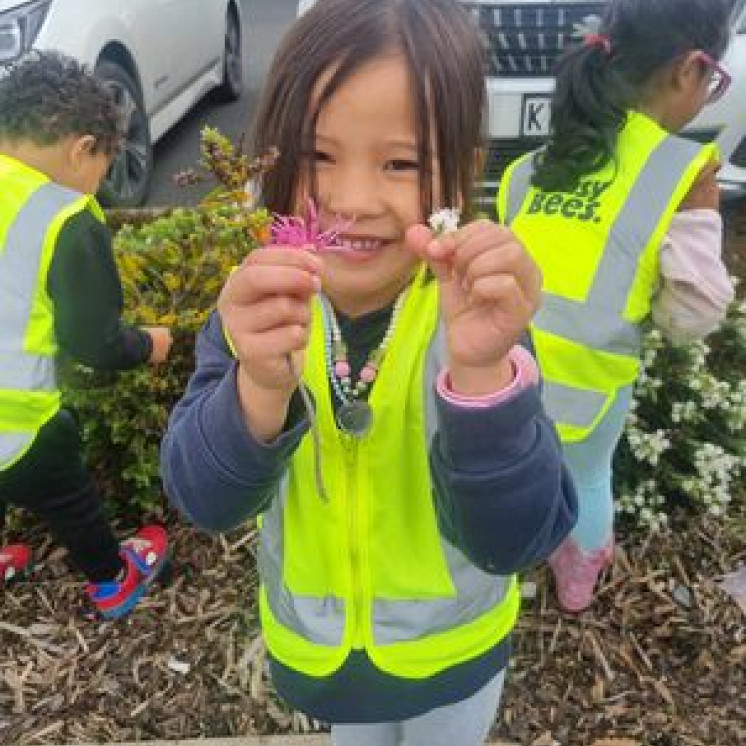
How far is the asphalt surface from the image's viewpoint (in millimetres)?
5336

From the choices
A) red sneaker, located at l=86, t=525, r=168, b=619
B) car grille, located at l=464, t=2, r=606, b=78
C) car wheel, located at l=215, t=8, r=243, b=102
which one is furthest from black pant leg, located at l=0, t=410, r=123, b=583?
car wheel, located at l=215, t=8, r=243, b=102

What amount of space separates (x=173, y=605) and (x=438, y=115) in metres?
1.86

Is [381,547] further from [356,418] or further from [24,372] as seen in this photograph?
[24,372]

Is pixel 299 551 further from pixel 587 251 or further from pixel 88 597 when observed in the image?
pixel 88 597

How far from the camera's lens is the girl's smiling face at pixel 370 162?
1205 millimetres

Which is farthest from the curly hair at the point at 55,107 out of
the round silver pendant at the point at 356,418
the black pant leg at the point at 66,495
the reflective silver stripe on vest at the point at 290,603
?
the round silver pendant at the point at 356,418

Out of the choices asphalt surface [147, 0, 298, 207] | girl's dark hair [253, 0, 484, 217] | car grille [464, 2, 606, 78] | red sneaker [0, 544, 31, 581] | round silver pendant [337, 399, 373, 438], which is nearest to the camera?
girl's dark hair [253, 0, 484, 217]

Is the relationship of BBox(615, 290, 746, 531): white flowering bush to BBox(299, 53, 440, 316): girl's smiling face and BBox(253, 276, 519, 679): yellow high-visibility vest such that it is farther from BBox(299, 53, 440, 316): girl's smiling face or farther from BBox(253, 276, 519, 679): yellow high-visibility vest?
BBox(299, 53, 440, 316): girl's smiling face

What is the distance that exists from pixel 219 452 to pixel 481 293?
0.41 metres

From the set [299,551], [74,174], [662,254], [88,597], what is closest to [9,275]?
[74,174]

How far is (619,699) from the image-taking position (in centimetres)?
241

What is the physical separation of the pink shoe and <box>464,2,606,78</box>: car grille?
7.31ft

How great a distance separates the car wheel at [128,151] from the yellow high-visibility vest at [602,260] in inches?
110

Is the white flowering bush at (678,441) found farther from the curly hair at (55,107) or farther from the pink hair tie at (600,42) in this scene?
the curly hair at (55,107)
